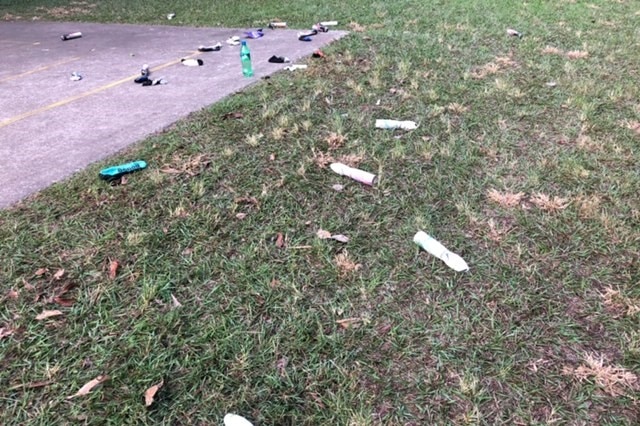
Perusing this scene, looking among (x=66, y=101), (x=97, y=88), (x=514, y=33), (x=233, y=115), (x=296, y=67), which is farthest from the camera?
(x=514, y=33)

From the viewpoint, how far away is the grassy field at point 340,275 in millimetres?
1977

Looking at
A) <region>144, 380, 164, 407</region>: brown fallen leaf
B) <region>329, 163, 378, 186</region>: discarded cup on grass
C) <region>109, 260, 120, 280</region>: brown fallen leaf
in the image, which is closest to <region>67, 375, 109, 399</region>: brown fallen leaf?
<region>144, 380, 164, 407</region>: brown fallen leaf

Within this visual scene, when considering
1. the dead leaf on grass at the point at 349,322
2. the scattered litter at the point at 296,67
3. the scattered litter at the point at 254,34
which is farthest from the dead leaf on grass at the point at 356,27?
the dead leaf on grass at the point at 349,322

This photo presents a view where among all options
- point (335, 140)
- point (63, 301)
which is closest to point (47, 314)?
point (63, 301)

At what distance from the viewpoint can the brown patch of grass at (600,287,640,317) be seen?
2326mm

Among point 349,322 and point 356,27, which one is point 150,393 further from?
point 356,27

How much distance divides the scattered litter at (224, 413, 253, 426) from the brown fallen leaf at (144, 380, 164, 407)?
317 mm

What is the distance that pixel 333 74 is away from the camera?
5918mm

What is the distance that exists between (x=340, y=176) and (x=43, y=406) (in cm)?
230

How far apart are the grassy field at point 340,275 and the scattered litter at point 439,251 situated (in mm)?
51

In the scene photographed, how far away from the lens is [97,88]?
577 cm

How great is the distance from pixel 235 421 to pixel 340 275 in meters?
0.99

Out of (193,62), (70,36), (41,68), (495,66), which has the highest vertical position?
(495,66)

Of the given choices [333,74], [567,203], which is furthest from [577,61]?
[567,203]
